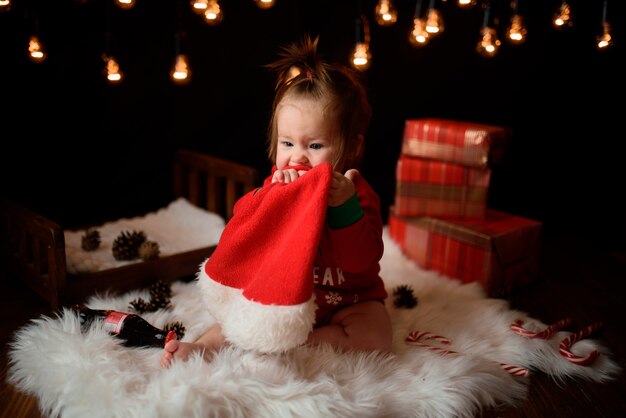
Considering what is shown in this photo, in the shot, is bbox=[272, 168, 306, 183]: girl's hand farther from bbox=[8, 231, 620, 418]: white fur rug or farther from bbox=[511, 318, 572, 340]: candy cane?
bbox=[511, 318, 572, 340]: candy cane

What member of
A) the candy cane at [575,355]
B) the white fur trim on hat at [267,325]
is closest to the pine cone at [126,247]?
the white fur trim on hat at [267,325]

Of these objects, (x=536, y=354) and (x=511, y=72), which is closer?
(x=536, y=354)

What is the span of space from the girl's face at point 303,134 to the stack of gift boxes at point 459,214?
25.5 inches

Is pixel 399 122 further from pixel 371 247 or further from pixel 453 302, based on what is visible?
pixel 371 247

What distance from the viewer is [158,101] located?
6.35 feet

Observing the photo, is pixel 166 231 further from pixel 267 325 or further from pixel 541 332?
pixel 541 332

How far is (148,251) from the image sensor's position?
59.9 inches

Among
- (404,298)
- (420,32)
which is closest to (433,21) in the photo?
(420,32)

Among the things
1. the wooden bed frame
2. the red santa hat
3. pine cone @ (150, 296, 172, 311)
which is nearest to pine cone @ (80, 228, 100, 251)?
the wooden bed frame

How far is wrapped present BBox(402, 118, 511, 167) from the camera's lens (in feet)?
5.34

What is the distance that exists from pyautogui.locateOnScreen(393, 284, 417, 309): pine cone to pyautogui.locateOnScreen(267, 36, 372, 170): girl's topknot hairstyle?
412 mm

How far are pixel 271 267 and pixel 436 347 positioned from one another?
46cm

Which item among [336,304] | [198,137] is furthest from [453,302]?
[198,137]

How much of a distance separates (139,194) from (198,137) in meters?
0.30
